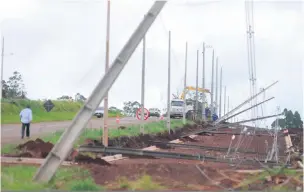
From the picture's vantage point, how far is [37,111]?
51562 millimetres

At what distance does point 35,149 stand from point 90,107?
5475 mm

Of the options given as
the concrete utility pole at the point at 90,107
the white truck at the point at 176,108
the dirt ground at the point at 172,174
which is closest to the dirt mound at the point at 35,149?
the dirt ground at the point at 172,174

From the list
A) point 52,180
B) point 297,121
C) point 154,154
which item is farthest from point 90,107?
point 297,121

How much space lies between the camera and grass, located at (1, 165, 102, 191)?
10773 mm

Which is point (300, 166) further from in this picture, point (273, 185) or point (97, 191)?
point (97, 191)

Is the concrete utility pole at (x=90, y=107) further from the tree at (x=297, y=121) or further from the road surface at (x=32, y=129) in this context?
the tree at (x=297, y=121)

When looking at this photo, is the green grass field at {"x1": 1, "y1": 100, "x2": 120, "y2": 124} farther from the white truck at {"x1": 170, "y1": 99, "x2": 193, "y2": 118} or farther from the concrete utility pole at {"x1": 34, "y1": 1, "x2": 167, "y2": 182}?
the concrete utility pole at {"x1": 34, "y1": 1, "x2": 167, "y2": 182}

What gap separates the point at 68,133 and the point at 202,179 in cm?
333

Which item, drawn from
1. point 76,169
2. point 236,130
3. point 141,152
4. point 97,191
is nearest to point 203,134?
point 236,130

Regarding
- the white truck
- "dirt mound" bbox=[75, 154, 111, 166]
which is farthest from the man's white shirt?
the white truck

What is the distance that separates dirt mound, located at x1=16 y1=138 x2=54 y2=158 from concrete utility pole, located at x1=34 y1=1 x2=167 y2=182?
14.6ft

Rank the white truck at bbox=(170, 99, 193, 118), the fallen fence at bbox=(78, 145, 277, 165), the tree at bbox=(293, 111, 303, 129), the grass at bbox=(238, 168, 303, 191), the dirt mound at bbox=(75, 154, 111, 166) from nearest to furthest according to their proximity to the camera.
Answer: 1. the grass at bbox=(238, 168, 303, 191)
2. the dirt mound at bbox=(75, 154, 111, 166)
3. the fallen fence at bbox=(78, 145, 277, 165)
4. the tree at bbox=(293, 111, 303, 129)
5. the white truck at bbox=(170, 99, 193, 118)

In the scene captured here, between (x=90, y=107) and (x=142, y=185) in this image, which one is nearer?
(x=142, y=185)

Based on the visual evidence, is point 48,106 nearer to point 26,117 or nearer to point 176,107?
point 176,107
